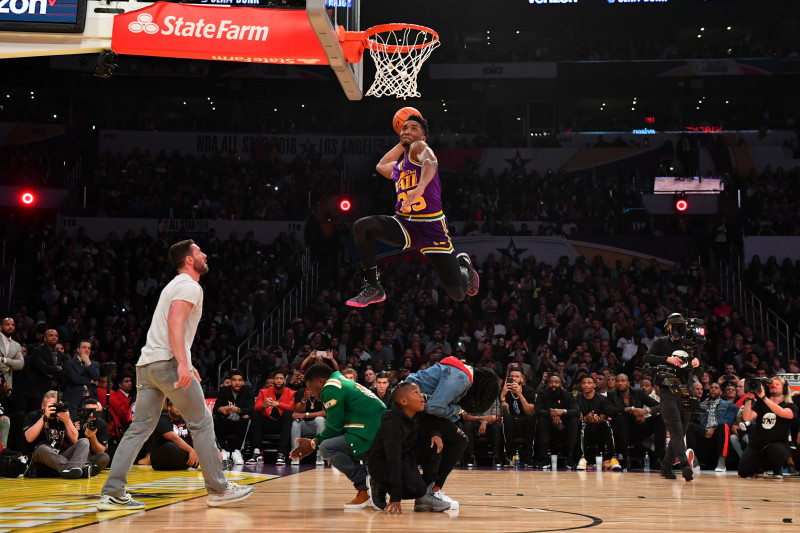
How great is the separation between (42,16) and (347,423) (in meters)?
4.69

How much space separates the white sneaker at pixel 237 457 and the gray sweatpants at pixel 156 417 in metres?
7.71

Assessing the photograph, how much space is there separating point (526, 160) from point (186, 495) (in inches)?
897

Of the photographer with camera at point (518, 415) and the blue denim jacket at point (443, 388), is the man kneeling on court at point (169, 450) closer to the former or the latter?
the photographer with camera at point (518, 415)

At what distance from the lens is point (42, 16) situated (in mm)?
7941

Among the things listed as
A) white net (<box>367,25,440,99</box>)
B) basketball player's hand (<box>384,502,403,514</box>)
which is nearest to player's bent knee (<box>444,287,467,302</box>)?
basketball player's hand (<box>384,502,403,514</box>)

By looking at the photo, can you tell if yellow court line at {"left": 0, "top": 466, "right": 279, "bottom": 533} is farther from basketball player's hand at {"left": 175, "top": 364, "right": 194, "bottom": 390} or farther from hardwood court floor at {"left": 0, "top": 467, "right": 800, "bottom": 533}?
basketball player's hand at {"left": 175, "top": 364, "right": 194, "bottom": 390}

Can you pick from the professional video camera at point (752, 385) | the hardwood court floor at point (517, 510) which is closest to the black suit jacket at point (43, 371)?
the hardwood court floor at point (517, 510)

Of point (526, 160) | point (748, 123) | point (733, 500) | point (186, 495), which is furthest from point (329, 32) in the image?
point (748, 123)

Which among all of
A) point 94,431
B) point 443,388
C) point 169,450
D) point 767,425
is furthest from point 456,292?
point 767,425

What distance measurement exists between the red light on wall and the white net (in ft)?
66.6

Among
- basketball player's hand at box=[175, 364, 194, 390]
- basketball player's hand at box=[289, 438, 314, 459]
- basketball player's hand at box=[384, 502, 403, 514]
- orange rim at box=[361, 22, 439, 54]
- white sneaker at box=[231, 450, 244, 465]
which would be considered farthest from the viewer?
white sneaker at box=[231, 450, 244, 465]

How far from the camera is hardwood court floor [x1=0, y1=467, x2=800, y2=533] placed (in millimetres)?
6184

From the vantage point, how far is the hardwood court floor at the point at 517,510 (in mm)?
6184

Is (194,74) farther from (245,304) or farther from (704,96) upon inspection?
(704,96)
